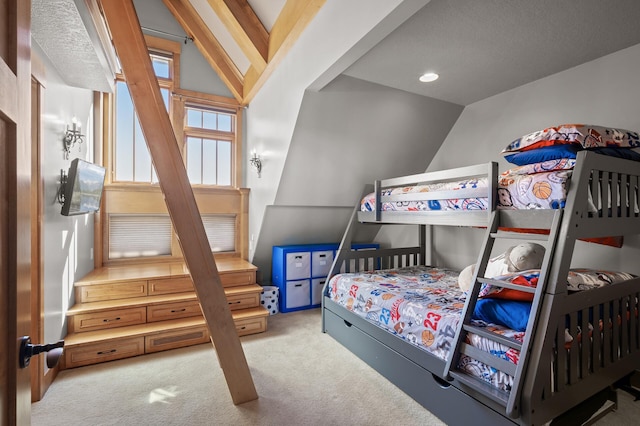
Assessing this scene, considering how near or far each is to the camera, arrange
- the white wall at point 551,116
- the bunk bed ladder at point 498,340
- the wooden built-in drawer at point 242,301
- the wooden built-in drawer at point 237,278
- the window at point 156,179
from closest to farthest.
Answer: the bunk bed ladder at point 498,340, the white wall at point 551,116, the wooden built-in drawer at point 242,301, the wooden built-in drawer at point 237,278, the window at point 156,179

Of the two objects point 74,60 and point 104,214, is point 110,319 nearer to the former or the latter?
point 104,214

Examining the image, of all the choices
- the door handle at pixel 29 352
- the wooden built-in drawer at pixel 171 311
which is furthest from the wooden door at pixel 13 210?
the wooden built-in drawer at pixel 171 311

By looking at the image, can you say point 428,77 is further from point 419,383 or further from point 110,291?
point 110,291

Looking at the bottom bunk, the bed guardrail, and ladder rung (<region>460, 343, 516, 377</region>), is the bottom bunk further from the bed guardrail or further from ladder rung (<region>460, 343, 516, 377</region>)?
the bed guardrail

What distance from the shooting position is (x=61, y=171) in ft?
8.19

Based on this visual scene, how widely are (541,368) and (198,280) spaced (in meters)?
1.92

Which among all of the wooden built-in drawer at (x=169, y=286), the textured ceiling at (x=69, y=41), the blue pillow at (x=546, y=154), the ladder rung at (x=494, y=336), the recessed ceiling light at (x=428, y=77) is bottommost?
the wooden built-in drawer at (x=169, y=286)

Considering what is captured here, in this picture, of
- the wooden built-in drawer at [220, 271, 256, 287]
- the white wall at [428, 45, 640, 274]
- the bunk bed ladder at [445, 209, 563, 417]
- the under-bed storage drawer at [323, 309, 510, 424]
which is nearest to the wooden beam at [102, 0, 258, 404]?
the under-bed storage drawer at [323, 309, 510, 424]

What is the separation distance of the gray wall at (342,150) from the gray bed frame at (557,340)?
50.4 inches

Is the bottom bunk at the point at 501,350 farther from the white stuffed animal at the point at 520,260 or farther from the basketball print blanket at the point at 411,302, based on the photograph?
the white stuffed animal at the point at 520,260

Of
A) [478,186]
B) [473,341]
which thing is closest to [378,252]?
[478,186]

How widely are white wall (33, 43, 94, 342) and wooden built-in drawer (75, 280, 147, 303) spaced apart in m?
0.11

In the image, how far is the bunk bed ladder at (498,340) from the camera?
1482mm

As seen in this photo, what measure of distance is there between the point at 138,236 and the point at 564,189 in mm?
4245
